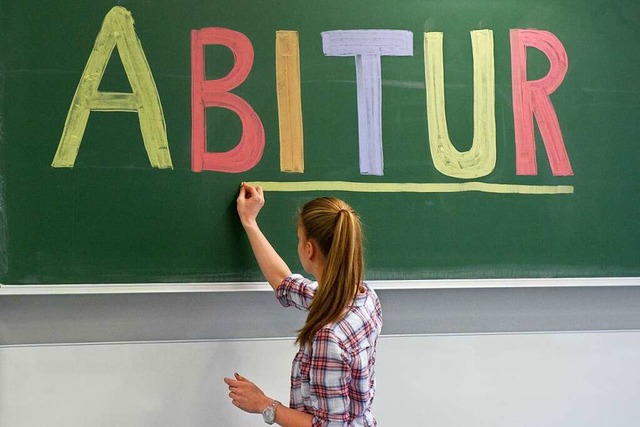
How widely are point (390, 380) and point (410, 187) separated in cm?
63

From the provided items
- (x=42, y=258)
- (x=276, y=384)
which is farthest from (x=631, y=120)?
(x=42, y=258)

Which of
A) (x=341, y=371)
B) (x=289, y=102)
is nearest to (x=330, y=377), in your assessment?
(x=341, y=371)

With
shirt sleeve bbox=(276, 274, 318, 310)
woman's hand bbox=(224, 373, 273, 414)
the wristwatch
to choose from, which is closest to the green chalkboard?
shirt sleeve bbox=(276, 274, 318, 310)

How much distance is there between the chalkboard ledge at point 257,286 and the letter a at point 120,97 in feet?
1.16

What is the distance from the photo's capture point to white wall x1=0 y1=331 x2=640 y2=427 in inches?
74.9

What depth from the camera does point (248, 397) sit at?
1769 millimetres

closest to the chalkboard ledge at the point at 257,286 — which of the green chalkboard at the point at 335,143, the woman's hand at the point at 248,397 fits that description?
the green chalkboard at the point at 335,143

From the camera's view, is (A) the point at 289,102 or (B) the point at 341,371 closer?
(B) the point at 341,371

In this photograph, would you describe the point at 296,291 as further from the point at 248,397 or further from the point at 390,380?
the point at 390,380

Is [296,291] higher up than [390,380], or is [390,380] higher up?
[296,291]

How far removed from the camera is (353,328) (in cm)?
158

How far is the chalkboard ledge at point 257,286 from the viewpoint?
1.85 metres

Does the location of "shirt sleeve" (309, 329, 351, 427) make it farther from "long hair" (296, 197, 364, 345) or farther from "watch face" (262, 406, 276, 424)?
"watch face" (262, 406, 276, 424)

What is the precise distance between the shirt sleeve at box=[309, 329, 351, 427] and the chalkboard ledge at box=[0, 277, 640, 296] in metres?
0.46
